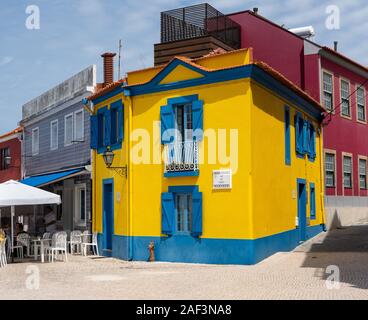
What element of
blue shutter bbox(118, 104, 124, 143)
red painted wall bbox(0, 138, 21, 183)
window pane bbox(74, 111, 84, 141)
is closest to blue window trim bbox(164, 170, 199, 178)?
blue shutter bbox(118, 104, 124, 143)

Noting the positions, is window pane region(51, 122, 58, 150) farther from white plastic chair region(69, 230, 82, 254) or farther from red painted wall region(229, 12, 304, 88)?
red painted wall region(229, 12, 304, 88)

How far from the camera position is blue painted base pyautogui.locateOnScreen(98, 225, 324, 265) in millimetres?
14391

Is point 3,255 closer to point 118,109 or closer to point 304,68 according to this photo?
point 118,109

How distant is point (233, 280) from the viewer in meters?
11.9

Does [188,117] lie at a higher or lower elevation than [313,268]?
higher

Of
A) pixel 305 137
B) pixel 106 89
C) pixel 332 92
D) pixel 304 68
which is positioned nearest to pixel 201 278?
pixel 106 89

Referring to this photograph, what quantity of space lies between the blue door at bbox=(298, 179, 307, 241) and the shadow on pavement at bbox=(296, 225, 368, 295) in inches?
20.6

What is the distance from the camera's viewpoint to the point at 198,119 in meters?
15.2

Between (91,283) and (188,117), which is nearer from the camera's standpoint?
(91,283)

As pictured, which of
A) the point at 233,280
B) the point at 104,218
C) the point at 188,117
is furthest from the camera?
the point at 104,218

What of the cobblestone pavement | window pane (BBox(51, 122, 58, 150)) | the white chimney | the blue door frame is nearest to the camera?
the cobblestone pavement

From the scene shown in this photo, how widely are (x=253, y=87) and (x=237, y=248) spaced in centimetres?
442
